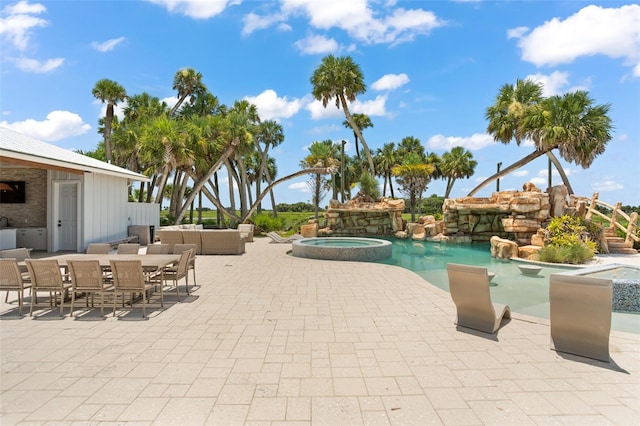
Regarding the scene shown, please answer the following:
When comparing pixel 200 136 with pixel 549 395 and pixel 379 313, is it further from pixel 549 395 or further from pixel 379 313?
pixel 549 395

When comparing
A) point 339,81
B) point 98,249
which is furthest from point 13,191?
point 339,81

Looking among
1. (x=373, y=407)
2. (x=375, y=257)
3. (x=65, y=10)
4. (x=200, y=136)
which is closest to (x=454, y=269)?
(x=373, y=407)

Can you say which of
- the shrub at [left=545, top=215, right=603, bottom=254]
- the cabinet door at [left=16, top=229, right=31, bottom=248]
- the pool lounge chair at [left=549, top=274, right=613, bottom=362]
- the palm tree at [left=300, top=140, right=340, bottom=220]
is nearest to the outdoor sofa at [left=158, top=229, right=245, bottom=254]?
the cabinet door at [left=16, top=229, right=31, bottom=248]

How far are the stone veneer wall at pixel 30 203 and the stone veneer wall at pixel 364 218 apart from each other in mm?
14965

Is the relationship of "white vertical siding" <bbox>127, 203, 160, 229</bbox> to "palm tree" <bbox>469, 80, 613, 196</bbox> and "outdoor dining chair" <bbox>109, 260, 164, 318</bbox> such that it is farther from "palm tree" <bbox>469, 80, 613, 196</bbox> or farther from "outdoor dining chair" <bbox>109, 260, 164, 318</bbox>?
"palm tree" <bbox>469, 80, 613, 196</bbox>

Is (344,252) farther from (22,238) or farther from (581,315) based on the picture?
(22,238)

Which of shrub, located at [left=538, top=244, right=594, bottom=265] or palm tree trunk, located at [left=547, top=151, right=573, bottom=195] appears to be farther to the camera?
palm tree trunk, located at [left=547, top=151, right=573, bottom=195]

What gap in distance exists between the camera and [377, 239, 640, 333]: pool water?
18.7 ft

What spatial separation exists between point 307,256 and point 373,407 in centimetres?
935

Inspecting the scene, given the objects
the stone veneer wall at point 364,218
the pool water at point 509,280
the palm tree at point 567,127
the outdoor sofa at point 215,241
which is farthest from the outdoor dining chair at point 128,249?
the palm tree at point 567,127

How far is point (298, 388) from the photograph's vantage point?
3039 mm

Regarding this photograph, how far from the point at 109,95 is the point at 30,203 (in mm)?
15505

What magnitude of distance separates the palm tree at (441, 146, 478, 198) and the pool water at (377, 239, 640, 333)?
21.2 m

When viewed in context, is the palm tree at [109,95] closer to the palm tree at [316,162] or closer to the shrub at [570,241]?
the palm tree at [316,162]
